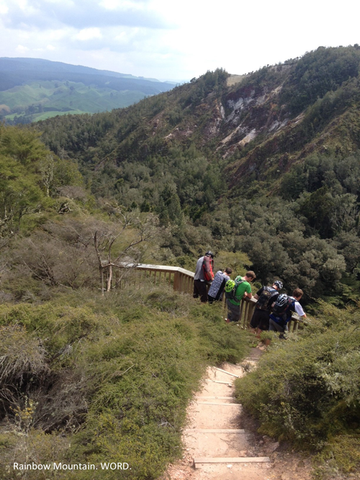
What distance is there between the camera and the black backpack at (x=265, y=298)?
547 cm

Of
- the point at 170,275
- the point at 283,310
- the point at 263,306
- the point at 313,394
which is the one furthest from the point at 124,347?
the point at 170,275

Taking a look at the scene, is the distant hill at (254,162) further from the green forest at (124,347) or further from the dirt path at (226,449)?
the dirt path at (226,449)

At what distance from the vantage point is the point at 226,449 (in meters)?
3.05

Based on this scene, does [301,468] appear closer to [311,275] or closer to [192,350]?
[192,350]

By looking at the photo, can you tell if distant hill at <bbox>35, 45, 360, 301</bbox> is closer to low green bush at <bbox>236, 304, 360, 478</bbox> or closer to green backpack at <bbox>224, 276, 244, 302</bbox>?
green backpack at <bbox>224, 276, 244, 302</bbox>

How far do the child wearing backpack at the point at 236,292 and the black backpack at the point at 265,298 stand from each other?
0.25m

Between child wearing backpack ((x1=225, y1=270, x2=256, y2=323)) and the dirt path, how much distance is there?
1838 millimetres

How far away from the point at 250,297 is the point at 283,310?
667 mm

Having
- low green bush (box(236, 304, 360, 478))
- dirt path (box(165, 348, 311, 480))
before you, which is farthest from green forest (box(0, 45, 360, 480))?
dirt path (box(165, 348, 311, 480))

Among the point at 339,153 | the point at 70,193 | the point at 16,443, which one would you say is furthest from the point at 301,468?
the point at 339,153

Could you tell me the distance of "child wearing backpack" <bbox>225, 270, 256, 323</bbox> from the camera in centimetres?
576

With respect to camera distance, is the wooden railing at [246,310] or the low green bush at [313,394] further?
the wooden railing at [246,310]

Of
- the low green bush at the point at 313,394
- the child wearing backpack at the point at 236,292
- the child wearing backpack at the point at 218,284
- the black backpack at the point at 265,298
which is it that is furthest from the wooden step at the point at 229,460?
the child wearing backpack at the point at 218,284

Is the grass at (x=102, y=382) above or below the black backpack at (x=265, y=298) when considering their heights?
below
